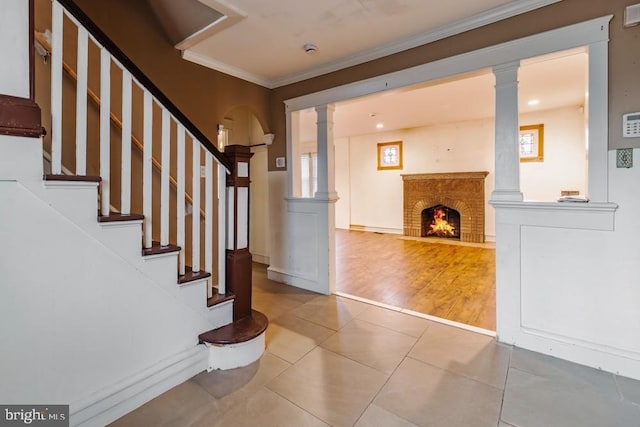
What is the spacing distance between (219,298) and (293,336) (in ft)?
2.28

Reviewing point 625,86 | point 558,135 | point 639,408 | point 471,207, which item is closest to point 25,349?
point 639,408

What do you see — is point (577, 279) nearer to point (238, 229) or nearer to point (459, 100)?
point (238, 229)

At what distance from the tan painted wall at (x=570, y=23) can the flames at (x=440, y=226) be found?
16.0 feet

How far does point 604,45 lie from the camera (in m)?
1.88

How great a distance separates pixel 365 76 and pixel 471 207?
4.56 metres

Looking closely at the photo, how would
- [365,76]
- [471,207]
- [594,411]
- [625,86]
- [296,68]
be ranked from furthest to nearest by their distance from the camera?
[471,207], [296,68], [365,76], [625,86], [594,411]

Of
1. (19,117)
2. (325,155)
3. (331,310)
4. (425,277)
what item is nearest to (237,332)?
(331,310)

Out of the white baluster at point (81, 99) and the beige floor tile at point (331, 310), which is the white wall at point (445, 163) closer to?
the beige floor tile at point (331, 310)

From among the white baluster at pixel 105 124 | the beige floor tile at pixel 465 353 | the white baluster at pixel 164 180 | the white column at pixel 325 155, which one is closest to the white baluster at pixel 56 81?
the white baluster at pixel 105 124

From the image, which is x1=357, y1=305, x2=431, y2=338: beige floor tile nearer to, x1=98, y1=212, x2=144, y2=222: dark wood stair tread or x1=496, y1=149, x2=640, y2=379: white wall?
x1=496, y1=149, x2=640, y2=379: white wall

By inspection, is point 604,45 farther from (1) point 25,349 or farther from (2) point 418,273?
(1) point 25,349

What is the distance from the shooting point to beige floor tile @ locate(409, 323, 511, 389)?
1.91 metres

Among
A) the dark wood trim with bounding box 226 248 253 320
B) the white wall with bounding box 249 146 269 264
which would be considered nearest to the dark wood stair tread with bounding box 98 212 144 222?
the dark wood trim with bounding box 226 248 253 320

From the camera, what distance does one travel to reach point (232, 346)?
1921 millimetres
